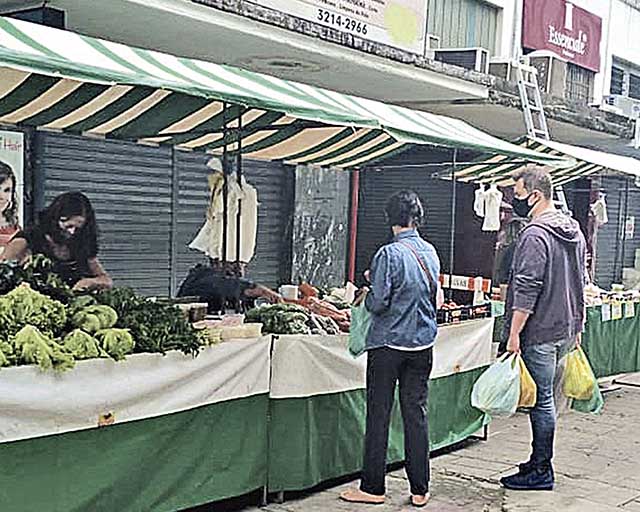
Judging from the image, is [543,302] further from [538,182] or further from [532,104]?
[532,104]

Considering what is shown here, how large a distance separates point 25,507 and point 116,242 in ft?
16.9

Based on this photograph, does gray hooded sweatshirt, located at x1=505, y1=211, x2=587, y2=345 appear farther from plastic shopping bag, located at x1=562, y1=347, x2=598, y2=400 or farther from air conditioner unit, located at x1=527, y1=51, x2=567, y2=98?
air conditioner unit, located at x1=527, y1=51, x2=567, y2=98

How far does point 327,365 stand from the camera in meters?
5.55

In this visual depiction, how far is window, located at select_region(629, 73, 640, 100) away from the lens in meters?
17.3

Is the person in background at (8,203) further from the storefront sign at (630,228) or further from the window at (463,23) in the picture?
the storefront sign at (630,228)

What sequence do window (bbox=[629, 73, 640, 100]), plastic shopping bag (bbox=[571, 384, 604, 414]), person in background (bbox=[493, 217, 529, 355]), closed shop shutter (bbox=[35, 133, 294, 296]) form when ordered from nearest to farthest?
1. plastic shopping bag (bbox=[571, 384, 604, 414])
2. closed shop shutter (bbox=[35, 133, 294, 296])
3. person in background (bbox=[493, 217, 529, 355])
4. window (bbox=[629, 73, 640, 100])

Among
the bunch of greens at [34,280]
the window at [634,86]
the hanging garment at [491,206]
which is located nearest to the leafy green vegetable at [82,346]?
the bunch of greens at [34,280]

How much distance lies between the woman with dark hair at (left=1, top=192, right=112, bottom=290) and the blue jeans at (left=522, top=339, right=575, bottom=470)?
2.99 metres

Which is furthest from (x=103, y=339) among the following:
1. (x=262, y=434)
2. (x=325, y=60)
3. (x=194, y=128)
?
(x=325, y=60)

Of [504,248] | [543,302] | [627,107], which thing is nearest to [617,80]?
[627,107]

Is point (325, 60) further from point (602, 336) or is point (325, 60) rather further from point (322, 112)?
point (602, 336)

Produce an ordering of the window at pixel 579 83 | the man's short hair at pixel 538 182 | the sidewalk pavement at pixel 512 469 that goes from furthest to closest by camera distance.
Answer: the window at pixel 579 83 < the man's short hair at pixel 538 182 < the sidewalk pavement at pixel 512 469

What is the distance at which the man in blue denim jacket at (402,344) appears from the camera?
5262mm

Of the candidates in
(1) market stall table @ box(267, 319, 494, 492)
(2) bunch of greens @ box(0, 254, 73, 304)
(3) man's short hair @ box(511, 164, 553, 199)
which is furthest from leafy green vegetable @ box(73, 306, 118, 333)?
(3) man's short hair @ box(511, 164, 553, 199)
